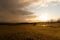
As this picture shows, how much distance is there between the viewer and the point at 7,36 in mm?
1020

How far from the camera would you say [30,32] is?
3.41 ft

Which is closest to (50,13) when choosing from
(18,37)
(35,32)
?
(35,32)

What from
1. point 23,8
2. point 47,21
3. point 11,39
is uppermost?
point 23,8

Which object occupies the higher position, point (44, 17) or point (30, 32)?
point (44, 17)

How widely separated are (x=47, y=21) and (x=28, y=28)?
0.51 feet

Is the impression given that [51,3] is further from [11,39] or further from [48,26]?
[11,39]

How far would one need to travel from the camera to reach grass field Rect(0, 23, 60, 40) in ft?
3.34

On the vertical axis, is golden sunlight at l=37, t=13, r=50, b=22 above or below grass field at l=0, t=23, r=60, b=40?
above

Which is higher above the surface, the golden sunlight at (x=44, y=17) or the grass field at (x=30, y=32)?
the golden sunlight at (x=44, y=17)

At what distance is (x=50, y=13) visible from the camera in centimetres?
108

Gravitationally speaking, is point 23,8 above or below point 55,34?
above

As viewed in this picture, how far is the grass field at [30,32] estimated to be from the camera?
1.02 m

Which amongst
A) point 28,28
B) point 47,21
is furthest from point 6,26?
point 47,21

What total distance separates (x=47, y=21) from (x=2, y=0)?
14.6 inches
